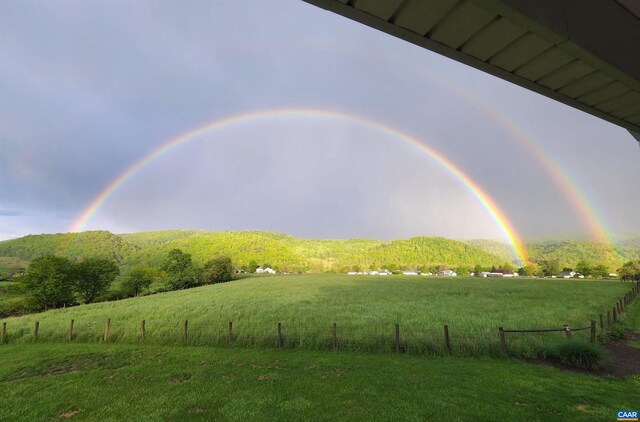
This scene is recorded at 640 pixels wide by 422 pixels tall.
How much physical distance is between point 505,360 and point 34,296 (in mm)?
69298

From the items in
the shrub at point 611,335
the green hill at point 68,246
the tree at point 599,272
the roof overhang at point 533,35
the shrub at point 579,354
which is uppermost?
the green hill at point 68,246

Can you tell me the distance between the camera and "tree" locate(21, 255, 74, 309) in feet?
174

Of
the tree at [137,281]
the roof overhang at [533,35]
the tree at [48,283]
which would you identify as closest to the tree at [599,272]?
the tree at [137,281]

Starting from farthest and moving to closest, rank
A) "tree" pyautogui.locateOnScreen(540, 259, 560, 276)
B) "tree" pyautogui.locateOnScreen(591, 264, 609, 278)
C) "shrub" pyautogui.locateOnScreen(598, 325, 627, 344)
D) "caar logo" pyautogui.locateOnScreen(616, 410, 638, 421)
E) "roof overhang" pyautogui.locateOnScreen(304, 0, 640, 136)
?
"tree" pyautogui.locateOnScreen(540, 259, 560, 276) < "tree" pyautogui.locateOnScreen(591, 264, 609, 278) < "shrub" pyautogui.locateOnScreen(598, 325, 627, 344) < "caar logo" pyautogui.locateOnScreen(616, 410, 638, 421) < "roof overhang" pyautogui.locateOnScreen(304, 0, 640, 136)

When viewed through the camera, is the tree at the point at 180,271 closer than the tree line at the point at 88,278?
No

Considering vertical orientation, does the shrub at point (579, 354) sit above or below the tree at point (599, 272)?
above

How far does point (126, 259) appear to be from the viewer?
511 ft

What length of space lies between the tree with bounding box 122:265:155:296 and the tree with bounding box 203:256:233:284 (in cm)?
1716

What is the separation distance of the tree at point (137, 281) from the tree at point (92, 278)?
7.14 metres

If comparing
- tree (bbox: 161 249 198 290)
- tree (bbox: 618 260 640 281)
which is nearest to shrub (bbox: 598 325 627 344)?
tree (bbox: 161 249 198 290)

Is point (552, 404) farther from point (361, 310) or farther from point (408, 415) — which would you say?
point (361, 310)

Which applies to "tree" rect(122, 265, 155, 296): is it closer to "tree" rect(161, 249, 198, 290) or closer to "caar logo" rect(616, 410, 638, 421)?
"tree" rect(161, 249, 198, 290)

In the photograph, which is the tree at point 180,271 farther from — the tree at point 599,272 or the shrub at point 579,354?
the tree at point 599,272

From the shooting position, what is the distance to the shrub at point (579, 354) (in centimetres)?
1193
